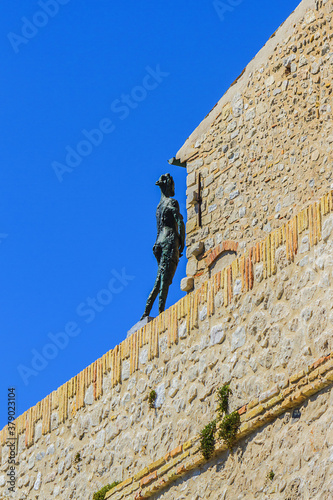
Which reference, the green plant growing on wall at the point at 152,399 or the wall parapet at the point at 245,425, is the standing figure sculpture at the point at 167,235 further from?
the wall parapet at the point at 245,425

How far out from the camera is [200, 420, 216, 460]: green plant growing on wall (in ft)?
29.2

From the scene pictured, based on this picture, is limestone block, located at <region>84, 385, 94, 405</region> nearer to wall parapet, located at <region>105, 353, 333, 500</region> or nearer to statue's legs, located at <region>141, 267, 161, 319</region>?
wall parapet, located at <region>105, 353, 333, 500</region>

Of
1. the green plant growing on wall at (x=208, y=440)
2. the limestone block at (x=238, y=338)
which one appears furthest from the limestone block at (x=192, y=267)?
the green plant growing on wall at (x=208, y=440)

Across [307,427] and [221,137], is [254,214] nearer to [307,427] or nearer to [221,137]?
[221,137]

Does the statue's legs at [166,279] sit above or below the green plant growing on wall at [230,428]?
above

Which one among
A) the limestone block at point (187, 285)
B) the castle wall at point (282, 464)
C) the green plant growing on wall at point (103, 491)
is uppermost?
the limestone block at point (187, 285)

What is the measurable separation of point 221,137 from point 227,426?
757 centimetres

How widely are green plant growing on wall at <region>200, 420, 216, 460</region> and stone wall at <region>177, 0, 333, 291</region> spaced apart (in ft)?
16.6

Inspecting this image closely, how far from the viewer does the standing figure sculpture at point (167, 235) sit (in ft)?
45.4

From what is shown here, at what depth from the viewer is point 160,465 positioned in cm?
960

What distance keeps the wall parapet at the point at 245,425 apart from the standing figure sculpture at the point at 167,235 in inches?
161

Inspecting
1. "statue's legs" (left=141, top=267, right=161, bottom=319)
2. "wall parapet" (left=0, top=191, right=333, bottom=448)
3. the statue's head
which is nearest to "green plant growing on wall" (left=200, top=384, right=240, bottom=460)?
"wall parapet" (left=0, top=191, right=333, bottom=448)

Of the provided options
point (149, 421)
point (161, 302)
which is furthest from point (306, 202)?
point (149, 421)

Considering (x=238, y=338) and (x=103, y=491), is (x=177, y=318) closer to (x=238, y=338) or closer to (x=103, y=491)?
(x=238, y=338)
